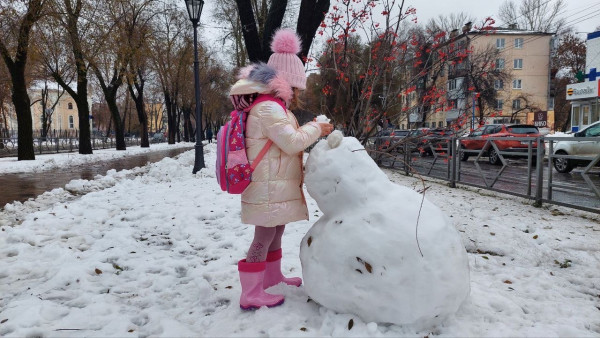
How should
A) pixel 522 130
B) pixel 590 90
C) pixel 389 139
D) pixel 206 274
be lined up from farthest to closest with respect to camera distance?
pixel 590 90
pixel 522 130
pixel 389 139
pixel 206 274

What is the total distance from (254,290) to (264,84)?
1354mm

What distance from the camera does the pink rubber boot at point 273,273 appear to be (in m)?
2.84

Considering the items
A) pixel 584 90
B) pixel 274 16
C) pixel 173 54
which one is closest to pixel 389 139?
pixel 274 16

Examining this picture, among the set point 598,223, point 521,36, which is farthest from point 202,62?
point 521,36

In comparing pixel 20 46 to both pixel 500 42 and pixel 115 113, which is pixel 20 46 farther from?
pixel 500 42

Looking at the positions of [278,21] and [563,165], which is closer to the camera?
[278,21]

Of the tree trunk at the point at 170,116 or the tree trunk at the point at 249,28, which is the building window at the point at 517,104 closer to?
the tree trunk at the point at 170,116

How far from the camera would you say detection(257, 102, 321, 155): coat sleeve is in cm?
235

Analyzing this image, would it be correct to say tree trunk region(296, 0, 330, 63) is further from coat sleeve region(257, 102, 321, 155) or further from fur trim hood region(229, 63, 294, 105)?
coat sleeve region(257, 102, 321, 155)

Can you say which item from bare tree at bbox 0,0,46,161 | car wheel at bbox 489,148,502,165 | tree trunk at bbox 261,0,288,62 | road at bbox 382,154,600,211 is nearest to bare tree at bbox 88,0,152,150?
bare tree at bbox 0,0,46,161

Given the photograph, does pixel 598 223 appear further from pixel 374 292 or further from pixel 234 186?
pixel 234 186

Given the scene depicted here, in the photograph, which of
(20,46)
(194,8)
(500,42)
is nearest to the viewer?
(194,8)

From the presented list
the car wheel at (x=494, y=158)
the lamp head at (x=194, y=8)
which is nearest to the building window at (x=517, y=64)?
the car wheel at (x=494, y=158)

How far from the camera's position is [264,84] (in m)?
2.46
